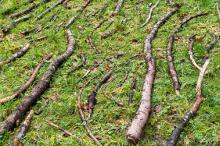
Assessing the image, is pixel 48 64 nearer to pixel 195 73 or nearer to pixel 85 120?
pixel 85 120

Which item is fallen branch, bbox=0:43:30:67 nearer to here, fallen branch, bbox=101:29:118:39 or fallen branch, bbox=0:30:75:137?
fallen branch, bbox=0:30:75:137

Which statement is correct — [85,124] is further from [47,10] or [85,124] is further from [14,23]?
[47,10]

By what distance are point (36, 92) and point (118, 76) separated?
1.34 metres

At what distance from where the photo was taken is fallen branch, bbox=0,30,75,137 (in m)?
5.61

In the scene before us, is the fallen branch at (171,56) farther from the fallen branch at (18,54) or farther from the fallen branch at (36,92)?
the fallen branch at (18,54)

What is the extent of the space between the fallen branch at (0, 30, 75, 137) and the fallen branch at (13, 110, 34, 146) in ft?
0.41

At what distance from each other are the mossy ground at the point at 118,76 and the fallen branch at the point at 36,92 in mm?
98

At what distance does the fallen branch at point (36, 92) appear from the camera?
221 inches

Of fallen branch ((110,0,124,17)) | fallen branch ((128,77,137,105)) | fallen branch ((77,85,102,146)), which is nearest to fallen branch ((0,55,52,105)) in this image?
fallen branch ((77,85,102,146))

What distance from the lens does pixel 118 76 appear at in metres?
6.60

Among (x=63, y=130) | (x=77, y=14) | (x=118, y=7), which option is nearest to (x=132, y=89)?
(x=63, y=130)

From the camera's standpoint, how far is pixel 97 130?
5391mm

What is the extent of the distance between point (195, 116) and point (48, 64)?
3.09 m

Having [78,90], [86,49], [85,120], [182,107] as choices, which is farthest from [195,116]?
[86,49]
